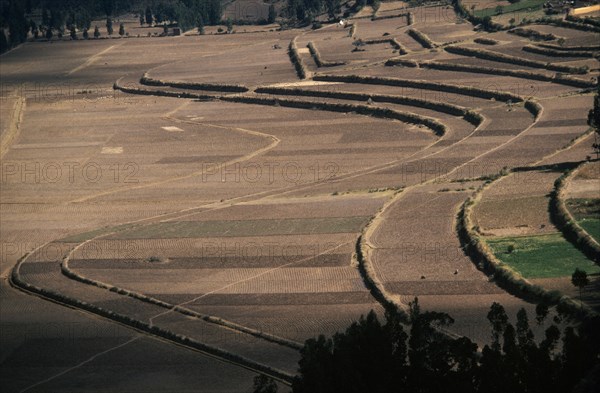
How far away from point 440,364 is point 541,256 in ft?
72.3

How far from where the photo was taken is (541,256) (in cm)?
7756

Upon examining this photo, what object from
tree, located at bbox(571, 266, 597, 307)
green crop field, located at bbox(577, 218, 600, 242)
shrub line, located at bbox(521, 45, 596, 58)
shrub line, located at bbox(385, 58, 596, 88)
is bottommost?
shrub line, located at bbox(385, 58, 596, 88)

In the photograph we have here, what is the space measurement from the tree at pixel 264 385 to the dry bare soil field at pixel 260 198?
78.3 inches

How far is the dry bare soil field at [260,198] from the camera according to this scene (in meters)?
69.9

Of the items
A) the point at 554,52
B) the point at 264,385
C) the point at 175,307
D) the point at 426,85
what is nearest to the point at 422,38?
the point at 554,52

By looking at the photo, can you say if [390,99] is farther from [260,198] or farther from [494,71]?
[260,198]

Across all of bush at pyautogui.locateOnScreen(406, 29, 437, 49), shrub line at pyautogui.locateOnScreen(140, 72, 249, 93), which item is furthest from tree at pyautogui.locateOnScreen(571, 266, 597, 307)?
bush at pyautogui.locateOnScreen(406, 29, 437, 49)

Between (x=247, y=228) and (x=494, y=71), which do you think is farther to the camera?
(x=494, y=71)

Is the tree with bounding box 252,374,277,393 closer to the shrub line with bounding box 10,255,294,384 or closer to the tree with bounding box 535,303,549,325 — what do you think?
the shrub line with bounding box 10,255,294,384

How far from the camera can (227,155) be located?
127 metres

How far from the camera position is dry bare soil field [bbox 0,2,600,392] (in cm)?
6988

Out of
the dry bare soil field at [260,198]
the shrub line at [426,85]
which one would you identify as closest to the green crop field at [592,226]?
the dry bare soil field at [260,198]

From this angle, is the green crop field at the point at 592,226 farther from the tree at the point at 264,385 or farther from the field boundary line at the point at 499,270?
the tree at the point at 264,385

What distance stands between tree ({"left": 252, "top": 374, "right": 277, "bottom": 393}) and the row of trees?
0.10 m
